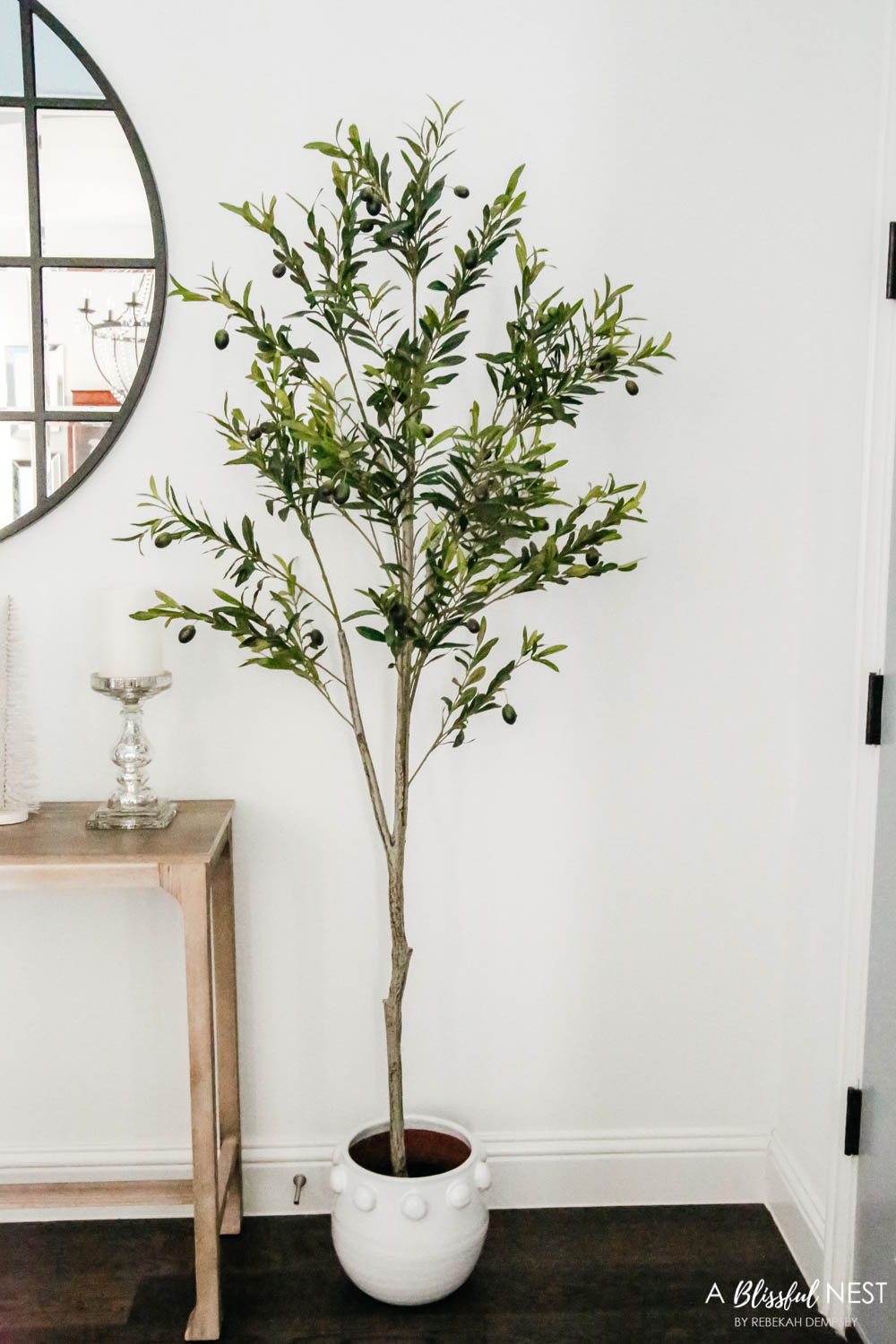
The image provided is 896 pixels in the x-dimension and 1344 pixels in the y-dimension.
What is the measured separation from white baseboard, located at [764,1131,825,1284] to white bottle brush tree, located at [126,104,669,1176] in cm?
76

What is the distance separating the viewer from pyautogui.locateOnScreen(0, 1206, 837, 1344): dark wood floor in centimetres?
182

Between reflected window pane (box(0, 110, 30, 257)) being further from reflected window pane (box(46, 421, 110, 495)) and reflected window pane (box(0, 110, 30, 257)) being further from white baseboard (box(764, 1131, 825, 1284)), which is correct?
white baseboard (box(764, 1131, 825, 1284))

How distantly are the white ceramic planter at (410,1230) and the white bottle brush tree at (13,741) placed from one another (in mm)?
850

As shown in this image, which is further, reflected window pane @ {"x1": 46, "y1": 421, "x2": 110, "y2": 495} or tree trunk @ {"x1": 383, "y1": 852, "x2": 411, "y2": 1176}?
reflected window pane @ {"x1": 46, "y1": 421, "x2": 110, "y2": 495}

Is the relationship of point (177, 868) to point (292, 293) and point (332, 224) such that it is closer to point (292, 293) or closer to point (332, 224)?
point (292, 293)

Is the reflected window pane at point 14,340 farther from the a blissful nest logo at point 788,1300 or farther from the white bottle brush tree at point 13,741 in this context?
the a blissful nest logo at point 788,1300

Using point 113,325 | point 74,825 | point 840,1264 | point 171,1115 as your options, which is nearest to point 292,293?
point 113,325

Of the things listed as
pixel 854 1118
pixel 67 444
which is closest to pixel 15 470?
pixel 67 444

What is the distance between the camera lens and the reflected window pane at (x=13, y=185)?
1.96 m

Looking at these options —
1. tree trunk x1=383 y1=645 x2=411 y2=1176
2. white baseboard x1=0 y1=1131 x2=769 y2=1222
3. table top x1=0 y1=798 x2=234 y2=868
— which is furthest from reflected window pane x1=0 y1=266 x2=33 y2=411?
white baseboard x1=0 y1=1131 x2=769 y2=1222

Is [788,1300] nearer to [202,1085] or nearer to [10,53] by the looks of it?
[202,1085]

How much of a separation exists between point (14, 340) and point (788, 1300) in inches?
86.9

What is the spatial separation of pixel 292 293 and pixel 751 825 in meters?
1.36

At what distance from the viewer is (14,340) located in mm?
1996
